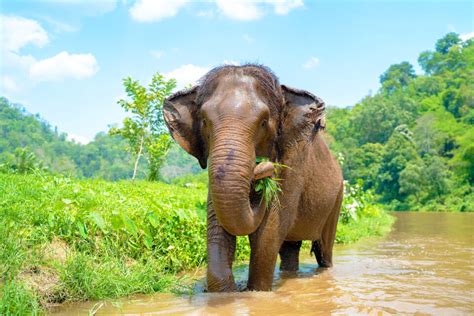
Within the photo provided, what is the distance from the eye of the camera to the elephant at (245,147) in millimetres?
4254

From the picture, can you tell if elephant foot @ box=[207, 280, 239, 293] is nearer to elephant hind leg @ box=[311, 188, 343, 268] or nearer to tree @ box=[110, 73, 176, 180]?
elephant hind leg @ box=[311, 188, 343, 268]

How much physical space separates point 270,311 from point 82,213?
2488mm

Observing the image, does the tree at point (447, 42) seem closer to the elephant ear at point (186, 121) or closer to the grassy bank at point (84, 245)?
the grassy bank at point (84, 245)

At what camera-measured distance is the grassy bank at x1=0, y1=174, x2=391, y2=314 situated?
4.61 meters

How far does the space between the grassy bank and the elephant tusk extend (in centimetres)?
138

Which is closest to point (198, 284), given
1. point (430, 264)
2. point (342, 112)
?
point (430, 264)

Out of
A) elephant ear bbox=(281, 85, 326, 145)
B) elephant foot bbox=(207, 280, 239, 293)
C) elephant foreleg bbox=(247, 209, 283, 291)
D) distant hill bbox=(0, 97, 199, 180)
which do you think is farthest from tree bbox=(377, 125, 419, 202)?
elephant foot bbox=(207, 280, 239, 293)

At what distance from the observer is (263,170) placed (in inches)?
180

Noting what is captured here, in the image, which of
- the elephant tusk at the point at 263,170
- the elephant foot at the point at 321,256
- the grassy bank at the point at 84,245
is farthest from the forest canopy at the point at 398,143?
the elephant tusk at the point at 263,170

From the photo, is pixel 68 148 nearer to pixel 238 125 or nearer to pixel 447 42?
pixel 447 42

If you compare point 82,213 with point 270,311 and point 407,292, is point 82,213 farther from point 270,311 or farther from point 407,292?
point 407,292

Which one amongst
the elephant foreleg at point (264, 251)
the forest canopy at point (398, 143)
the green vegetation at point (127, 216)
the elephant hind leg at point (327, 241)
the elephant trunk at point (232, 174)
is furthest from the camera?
the forest canopy at point (398, 143)

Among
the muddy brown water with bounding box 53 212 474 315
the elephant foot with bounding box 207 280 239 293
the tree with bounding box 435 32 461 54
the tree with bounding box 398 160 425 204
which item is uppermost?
the tree with bounding box 435 32 461 54

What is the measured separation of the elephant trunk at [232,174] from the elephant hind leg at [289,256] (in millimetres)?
3002
